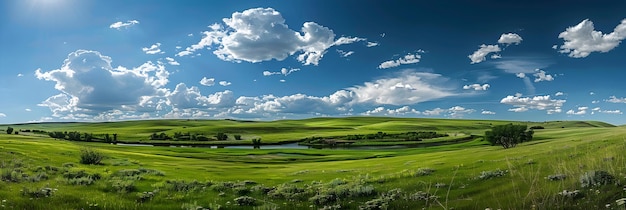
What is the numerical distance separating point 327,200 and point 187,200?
618 cm

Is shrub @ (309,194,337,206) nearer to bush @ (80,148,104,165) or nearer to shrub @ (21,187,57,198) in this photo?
shrub @ (21,187,57,198)

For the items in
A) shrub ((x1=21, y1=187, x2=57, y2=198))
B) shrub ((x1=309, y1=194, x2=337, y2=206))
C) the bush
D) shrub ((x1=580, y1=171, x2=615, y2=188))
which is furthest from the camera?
the bush

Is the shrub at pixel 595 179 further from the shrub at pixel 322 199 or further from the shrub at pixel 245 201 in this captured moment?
the shrub at pixel 245 201

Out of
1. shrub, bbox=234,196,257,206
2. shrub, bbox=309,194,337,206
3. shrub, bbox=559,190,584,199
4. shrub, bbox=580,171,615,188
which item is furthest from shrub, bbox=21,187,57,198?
shrub, bbox=580,171,615,188

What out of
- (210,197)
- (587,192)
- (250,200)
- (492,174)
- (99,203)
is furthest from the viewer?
(492,174)

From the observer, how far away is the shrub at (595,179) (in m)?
12.9

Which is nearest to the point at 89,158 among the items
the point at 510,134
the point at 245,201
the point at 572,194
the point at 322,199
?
the point at 245,201

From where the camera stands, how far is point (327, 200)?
55.0 ft

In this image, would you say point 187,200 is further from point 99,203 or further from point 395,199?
point 395,199

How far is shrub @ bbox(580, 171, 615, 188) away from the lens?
42.4ft

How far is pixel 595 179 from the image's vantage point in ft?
43.2

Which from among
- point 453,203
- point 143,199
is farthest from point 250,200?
point 453,203

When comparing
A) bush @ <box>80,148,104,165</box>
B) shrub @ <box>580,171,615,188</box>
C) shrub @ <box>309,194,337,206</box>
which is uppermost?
shrub @ <box>580,171,615,188</box>

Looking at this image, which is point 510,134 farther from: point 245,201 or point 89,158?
point 245,201
